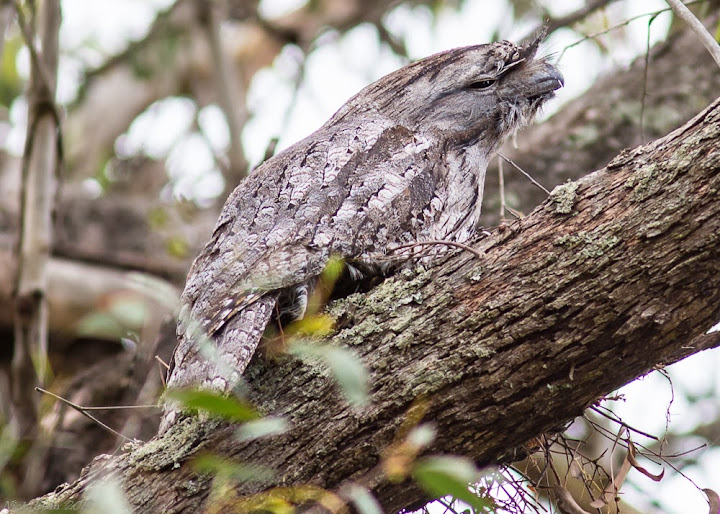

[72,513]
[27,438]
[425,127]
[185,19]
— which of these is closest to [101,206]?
[185,19]

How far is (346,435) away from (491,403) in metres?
0.43

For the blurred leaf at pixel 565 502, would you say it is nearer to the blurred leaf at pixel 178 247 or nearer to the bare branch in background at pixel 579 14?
the bare branch in background at pixel 579 14

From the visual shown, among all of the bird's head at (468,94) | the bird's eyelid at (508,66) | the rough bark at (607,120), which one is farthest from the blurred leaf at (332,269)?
the rough bark at (607,120)

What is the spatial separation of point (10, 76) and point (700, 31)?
8257 millimetres

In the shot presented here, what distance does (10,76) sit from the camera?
909 cm

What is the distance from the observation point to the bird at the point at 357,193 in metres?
2.68

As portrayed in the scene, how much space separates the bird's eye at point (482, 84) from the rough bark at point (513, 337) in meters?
1.33

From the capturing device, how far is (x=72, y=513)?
1.55 meters

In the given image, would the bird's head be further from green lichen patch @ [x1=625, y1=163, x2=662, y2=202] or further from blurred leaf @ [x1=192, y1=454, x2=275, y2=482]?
blurred leaf @ [x1=192, y1=454, x2=275, y2=482]

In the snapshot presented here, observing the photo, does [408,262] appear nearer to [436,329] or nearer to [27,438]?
[436,329]

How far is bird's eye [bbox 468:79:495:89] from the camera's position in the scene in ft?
12.1

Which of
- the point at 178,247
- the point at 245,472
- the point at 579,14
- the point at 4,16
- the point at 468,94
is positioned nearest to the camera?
the point at 245,472

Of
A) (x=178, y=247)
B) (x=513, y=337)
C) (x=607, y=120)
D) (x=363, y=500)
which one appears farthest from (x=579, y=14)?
(x=363, y=500)

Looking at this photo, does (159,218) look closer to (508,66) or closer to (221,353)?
(508,66)
